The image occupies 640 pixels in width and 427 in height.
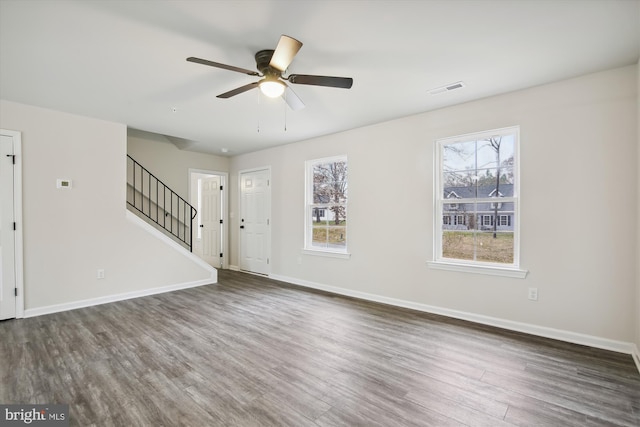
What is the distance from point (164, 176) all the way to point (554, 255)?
6117mm

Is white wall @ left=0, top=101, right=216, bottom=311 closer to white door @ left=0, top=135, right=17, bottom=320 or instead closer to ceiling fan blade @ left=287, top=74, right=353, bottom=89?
white door @ left=0, top=135, right=17, bottom=320

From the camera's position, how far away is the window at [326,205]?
491 centimetres

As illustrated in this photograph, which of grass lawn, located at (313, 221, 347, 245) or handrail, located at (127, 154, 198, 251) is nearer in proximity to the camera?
grass lawn, located at (313, 221, 347, 245)

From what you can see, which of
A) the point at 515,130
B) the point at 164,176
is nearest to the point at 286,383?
the point at 515,130

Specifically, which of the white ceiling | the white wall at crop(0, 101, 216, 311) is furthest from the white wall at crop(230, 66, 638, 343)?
the white wall at crop(0, 101, 216, 311)

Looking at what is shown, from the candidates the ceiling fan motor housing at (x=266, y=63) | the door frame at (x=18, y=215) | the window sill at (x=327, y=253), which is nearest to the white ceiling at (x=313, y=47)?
the ceiling fan motor housing at (x=266, y=63)

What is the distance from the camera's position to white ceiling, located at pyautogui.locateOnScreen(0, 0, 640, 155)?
196 centimetres

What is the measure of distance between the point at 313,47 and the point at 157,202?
15.0 feet

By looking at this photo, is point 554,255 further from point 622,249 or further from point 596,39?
point 596,39

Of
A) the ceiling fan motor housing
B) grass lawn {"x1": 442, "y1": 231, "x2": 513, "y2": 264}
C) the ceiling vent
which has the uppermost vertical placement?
the ceiling vent

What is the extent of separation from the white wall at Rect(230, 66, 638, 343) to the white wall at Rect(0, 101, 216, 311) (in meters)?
3.55

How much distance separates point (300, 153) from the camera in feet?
17.8

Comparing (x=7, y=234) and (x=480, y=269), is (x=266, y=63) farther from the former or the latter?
(x=7, y=234)

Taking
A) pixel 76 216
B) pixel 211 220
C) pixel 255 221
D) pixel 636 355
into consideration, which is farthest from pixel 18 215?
pixel 636 355
